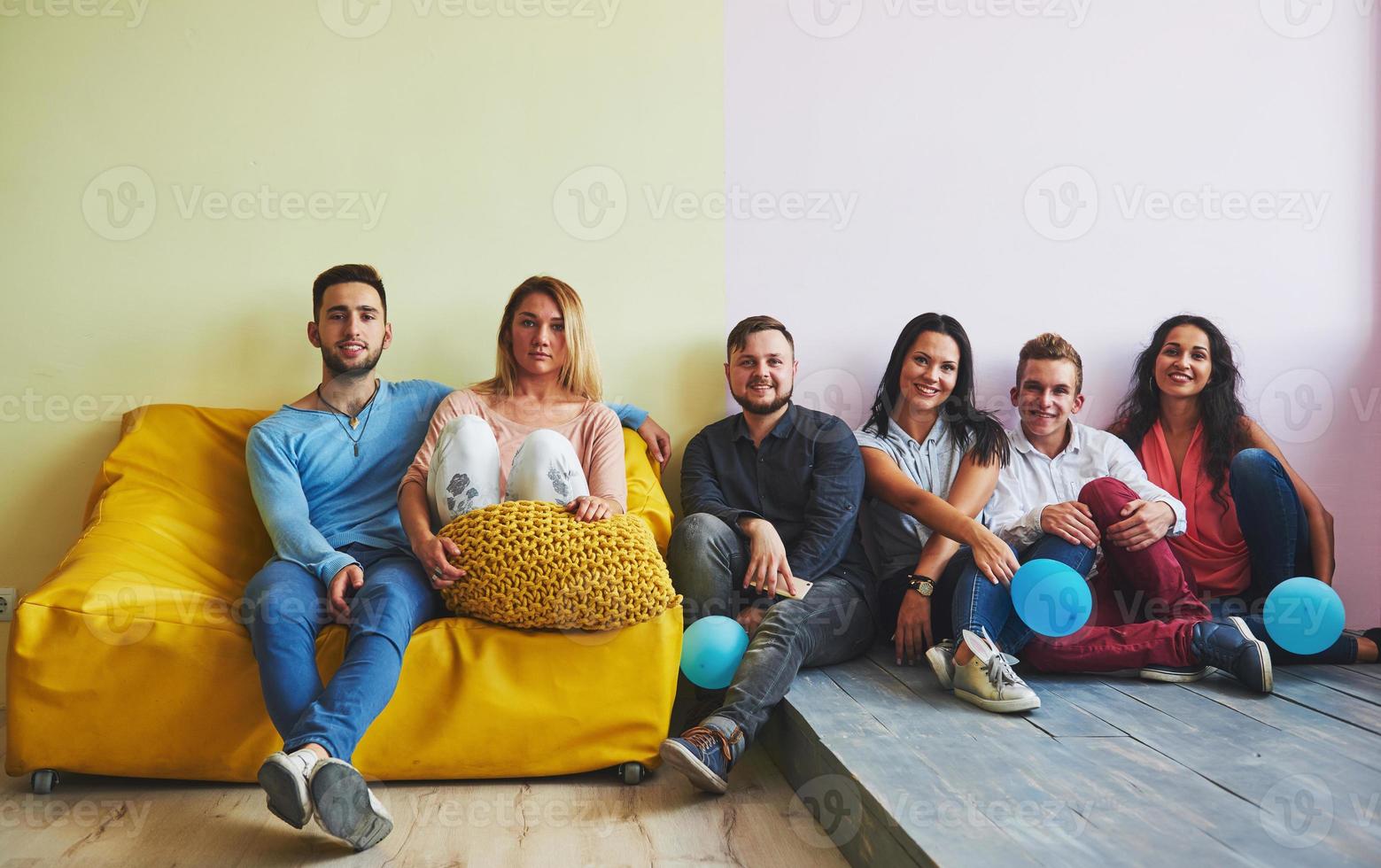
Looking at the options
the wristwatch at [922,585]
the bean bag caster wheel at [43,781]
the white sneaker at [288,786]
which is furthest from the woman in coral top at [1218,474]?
the bean bag caster wheel at [43,781]

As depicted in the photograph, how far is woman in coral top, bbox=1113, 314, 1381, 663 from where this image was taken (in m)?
2.48

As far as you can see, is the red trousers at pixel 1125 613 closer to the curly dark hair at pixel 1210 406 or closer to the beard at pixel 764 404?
the curly dark hair at pixel 1210 406

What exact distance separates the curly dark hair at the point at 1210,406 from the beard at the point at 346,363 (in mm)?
2089

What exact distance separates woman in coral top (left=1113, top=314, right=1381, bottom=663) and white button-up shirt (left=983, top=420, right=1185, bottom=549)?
0.18 meters

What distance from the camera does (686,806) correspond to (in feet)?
6.04

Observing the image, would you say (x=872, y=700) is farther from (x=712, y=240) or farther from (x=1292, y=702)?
(x=712, y=240)

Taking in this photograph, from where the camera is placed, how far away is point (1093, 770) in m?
1.61

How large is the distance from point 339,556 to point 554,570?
500 mm

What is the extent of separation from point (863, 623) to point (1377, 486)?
177 centimetres

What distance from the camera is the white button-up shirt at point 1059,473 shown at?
2.54 metres

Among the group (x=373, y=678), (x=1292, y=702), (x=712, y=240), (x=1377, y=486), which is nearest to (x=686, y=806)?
(x=373, y=678)

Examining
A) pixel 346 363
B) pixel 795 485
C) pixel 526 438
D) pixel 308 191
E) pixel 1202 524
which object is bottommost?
pixel 1202 524

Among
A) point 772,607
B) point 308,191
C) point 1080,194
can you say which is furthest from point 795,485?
point 308,191

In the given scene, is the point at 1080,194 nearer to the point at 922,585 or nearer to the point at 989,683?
the point at 922,585
